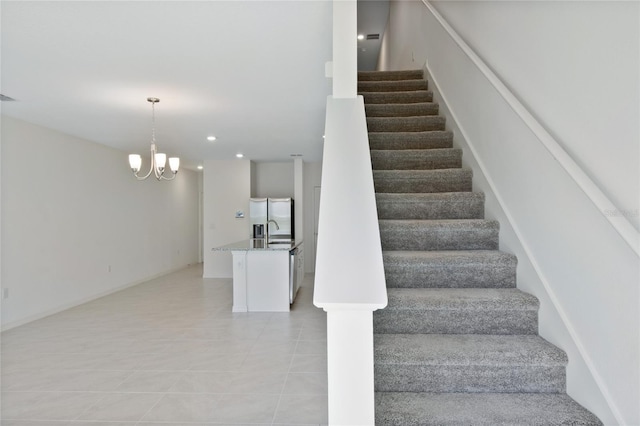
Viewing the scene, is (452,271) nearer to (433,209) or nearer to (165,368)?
(433,209)

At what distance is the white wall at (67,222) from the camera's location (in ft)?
14.6

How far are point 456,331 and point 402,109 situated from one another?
245 cm

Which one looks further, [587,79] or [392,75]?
[392,75]

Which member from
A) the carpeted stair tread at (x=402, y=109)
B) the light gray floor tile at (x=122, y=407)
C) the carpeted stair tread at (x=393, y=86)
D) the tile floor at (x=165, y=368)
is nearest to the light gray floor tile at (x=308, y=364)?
the tile floor at (x=165, y=368)

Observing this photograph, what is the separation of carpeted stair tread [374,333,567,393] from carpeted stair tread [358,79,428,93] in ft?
10.7

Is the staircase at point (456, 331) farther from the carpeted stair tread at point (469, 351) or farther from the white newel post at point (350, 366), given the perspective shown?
the white newel post at point (350, 366)

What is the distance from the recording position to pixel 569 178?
1506mm

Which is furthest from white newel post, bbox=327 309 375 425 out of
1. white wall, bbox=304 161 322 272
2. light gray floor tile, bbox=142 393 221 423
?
white wall, bbox=304 161 322 272

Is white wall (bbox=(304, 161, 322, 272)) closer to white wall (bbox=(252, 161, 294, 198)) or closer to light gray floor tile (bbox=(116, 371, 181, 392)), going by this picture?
white wall (bbox=(252, 161, 294, 198))

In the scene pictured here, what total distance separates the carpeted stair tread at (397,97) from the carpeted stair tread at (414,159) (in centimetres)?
119

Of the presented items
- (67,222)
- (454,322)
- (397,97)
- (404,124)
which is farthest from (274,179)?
(454,322)

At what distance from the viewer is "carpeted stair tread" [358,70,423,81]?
14.5 feet

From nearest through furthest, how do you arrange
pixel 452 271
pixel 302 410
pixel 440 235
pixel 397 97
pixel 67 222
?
1. pixel 452 271
2. pixel 440 235
3. pixel 302 410
4. pixel 397 97
5. pixel 67 222

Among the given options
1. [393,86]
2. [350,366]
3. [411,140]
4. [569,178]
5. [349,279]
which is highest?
[393,86]
